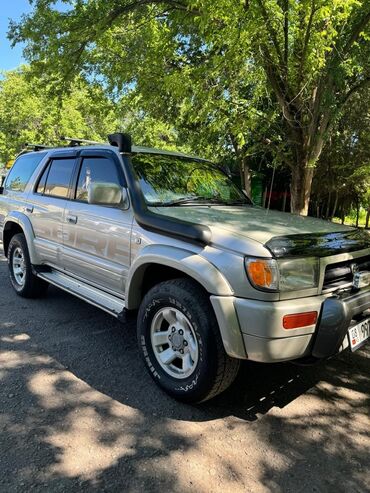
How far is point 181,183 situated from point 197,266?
1437 mm

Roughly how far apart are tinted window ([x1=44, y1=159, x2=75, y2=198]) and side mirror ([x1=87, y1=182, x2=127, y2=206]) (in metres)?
1.06

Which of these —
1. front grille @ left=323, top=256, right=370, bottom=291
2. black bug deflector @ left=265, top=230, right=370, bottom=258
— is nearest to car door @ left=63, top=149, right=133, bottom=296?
black bug deflector @ left=265, top=230, right=370, bottom=258

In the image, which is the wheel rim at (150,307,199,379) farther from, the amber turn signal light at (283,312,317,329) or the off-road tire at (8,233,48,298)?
the off-road tire at (8,233,48,298)

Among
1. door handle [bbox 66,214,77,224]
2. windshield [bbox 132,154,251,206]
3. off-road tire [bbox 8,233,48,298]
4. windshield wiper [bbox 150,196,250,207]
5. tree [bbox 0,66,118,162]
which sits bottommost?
off-road tire [bbox 8,233,48,298]

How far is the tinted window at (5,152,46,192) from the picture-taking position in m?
5.49

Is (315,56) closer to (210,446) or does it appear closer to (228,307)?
(228,307)

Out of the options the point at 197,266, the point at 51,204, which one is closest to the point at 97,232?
the point at 51,204

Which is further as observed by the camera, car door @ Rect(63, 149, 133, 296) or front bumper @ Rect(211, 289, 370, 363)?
car door @ Rect(63, 149, 133, 296)

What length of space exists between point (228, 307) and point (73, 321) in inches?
101

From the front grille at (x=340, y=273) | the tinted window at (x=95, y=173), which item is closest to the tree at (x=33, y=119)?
the tinted window at (x=95, y=173)

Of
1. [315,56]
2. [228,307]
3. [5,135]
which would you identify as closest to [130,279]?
[228,307]

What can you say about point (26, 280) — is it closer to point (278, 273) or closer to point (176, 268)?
point (176, 268)

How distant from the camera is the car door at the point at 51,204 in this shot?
4.61 meters

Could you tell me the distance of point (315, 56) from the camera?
5.86 m
